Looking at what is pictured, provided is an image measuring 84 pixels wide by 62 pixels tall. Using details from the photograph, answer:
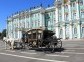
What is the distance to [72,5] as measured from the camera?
76.2 metres

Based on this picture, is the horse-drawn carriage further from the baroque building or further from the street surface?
the baroque building

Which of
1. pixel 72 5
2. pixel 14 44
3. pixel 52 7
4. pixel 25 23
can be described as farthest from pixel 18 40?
pixel 25 23

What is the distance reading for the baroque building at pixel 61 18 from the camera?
73.0 metres

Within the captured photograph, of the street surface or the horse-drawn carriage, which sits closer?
the street surface

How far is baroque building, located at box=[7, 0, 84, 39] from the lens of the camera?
2874 inches

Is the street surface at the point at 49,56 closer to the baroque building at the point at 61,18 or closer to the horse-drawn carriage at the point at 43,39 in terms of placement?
the horse-drawn carriage at the point at 43,39

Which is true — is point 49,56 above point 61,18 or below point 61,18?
below

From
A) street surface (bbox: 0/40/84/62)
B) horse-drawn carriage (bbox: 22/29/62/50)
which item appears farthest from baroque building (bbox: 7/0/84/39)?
street surface (bbox: 0/40/84/62)

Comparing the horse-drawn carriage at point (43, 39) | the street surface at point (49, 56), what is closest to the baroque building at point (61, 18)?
the horse-drawn carriage at point (43, 39)

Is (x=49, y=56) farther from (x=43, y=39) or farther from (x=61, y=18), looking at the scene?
(x=61, y=18)

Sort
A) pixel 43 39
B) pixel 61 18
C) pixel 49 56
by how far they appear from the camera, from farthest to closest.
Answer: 1. pixel 61 18
2. pixel 43 39
3. pixel 49 56

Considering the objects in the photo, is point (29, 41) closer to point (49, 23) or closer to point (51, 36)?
point (51, 36)

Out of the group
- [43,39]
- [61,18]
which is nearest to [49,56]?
[43,39]

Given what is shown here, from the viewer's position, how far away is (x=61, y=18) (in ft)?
265
